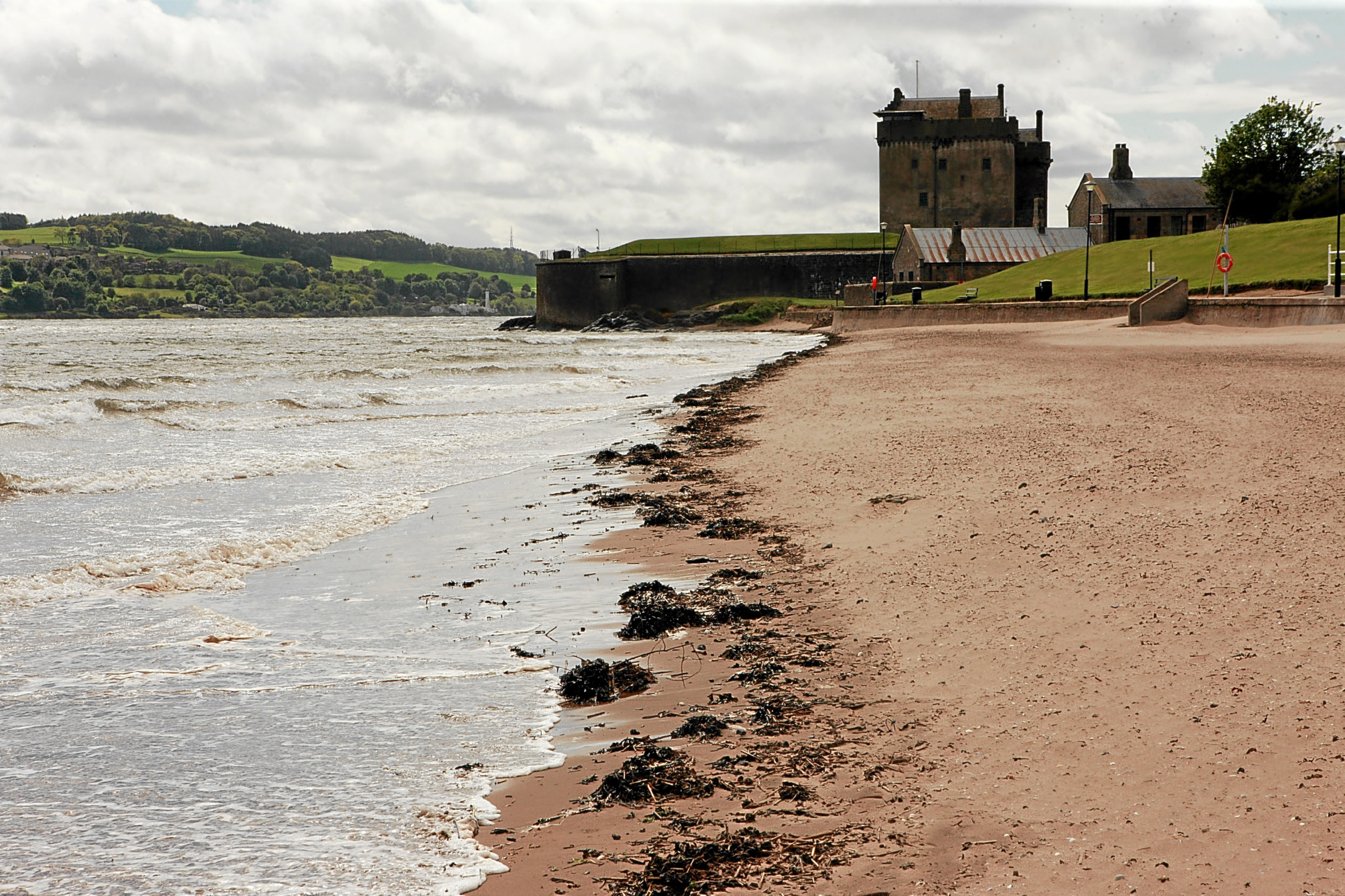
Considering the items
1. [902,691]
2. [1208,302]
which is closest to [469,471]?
[902,691]

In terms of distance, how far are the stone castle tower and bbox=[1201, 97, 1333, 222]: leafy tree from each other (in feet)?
52.7

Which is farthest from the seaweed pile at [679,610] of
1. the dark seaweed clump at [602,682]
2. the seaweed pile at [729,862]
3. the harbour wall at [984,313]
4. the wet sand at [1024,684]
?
the harbour wall at [984,313]

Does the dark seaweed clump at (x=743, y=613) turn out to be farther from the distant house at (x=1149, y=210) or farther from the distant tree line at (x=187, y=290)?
the distant tree line at (x=187, y=290)

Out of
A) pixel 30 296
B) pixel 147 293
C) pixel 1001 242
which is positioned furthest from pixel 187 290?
pixel 1001 242

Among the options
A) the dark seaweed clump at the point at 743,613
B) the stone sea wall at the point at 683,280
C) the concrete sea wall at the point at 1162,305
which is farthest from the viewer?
the stone sea wall at the point at 683,280

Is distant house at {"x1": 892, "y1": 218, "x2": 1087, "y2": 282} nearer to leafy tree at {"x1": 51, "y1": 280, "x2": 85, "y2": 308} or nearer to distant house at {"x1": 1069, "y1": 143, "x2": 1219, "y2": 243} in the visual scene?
distant house at {"x1": 1069, "y1": 143, "x2": 1219, "y2": 243}

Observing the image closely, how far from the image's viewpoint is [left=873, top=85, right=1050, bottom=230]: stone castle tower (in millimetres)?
78000

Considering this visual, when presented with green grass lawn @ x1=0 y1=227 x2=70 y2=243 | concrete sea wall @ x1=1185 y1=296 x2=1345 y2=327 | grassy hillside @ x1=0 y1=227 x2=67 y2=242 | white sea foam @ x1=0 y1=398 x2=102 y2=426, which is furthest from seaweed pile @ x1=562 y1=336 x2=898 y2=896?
grassy hillside @ x1=0 y1=227 x2=67 y2=242

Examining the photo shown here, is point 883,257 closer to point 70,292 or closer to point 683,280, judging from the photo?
point 683,280

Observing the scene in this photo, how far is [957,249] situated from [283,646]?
2526 inches

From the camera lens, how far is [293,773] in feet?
14.5

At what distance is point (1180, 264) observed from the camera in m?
46.5

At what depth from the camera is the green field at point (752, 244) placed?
277 feet

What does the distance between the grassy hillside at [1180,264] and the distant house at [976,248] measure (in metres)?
4.60
